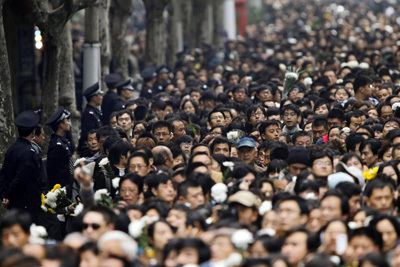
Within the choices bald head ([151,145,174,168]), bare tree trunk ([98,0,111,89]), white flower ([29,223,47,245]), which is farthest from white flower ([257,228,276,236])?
bare tree trunk ([98,0,111,89])

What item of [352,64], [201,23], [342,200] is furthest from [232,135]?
[201,23]

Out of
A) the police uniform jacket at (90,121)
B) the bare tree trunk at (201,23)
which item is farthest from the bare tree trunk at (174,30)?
the police uniform jacket at (90,121)

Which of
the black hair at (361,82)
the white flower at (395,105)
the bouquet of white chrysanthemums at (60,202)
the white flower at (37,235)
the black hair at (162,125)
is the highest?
the black hair at (361,82)

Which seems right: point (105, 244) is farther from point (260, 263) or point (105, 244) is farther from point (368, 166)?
point (368, 166)

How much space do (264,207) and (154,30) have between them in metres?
18.5

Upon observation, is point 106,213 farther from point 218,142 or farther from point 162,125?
point 162,125

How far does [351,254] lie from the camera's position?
890 centimetres

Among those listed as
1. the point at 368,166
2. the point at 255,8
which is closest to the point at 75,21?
the point at 255,8

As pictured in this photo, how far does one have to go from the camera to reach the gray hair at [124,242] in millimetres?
8492

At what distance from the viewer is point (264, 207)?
10.2 meters

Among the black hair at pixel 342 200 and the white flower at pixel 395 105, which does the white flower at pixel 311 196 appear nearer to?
the black hair at pixel 342 200

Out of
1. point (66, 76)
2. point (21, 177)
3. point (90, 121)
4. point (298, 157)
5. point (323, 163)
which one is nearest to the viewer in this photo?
point (323, 163)

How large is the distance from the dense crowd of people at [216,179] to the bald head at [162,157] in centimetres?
2

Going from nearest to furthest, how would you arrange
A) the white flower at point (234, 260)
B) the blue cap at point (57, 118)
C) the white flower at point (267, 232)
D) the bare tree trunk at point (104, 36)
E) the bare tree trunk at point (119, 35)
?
the white flower at point (234, 260) < the white flower at point (267, 232) < the blue cap at point (57, 118) < the bare tree trunk at point (104, 36) < the bare tree trunk at point (119, 35)
